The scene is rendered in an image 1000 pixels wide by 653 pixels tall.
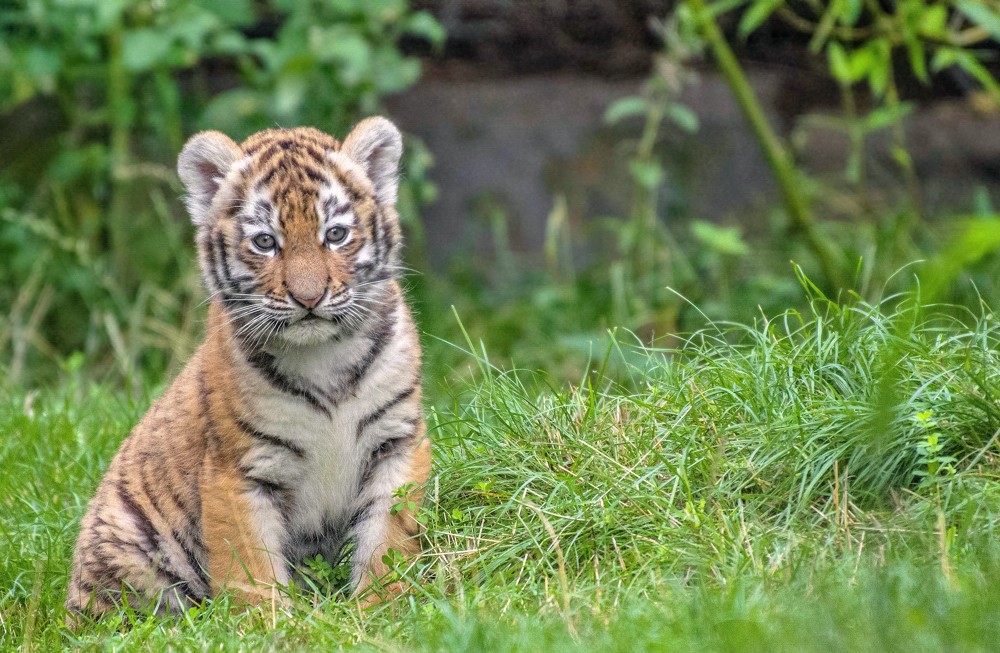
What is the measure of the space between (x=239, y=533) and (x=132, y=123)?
449cm

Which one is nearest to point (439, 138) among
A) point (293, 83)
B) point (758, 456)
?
point (293, 83)

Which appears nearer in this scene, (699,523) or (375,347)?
(699,523)

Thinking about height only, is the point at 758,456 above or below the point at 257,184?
below

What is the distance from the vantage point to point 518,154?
7.57m

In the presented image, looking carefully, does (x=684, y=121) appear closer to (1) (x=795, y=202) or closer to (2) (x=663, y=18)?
(1) (x=795, y=202)

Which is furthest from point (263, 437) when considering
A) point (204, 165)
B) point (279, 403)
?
point (204, 165)

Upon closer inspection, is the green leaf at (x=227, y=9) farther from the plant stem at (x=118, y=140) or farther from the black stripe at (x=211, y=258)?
the black stripe at (x=211, y=258)

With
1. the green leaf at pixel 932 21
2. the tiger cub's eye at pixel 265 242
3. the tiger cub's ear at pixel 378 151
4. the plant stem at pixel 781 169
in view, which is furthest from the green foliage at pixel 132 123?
the tiger cub's eye at pixel 265 242

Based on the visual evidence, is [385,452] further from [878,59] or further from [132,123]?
[132,123]

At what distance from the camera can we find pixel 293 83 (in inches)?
243

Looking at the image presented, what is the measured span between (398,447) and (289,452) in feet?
1.20

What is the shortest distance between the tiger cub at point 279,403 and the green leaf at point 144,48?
9.58 ft

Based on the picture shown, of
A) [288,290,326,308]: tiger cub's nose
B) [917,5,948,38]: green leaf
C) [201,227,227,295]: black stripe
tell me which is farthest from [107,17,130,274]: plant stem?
[917,5,948,38]: green leaf

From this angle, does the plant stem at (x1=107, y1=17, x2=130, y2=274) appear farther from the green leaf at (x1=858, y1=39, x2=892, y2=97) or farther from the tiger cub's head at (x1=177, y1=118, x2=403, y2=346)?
the green leaf at (x1=858, y1=39, x2=892, y2=97)
